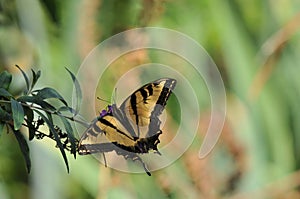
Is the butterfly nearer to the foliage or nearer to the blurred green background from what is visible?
the foliage

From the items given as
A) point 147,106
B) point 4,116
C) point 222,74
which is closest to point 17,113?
point 4,116

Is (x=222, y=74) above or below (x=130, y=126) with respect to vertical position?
above

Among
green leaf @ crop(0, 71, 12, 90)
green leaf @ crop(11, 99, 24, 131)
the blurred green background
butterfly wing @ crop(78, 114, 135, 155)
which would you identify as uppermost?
the blurred green background

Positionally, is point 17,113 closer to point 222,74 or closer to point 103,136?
point 103,136

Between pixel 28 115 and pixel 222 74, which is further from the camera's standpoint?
pixel 222 74

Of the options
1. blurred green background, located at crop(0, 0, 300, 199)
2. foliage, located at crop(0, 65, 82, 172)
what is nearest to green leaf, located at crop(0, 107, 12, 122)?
foliage, located at crop(0, 65, 82, 172)

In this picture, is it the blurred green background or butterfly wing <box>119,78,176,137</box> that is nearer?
butterfly wing <box>119,78,176,137</box>

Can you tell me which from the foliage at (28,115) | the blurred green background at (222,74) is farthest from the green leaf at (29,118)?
the blurred green background at (222,74)
